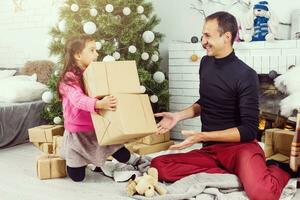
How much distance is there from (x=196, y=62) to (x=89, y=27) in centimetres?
94

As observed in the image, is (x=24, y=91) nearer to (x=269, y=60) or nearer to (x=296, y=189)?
(x=269, y=60)

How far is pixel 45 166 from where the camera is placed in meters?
2.41

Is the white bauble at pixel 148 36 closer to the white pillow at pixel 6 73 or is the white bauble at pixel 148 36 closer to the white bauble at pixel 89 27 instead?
the white bauble at pixel 89 27

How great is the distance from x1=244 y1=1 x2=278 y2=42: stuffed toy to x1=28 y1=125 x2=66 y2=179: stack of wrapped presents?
1592 millimetres

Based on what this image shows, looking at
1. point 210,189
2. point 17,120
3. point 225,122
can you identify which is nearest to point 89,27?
point 17,120

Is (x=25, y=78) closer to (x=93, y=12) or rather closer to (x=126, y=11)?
(x=93, y=12)

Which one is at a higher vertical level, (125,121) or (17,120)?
(125,121)

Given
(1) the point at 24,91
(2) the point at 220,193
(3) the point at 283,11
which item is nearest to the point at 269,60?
(3) the point at 283,11

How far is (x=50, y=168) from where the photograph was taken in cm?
242

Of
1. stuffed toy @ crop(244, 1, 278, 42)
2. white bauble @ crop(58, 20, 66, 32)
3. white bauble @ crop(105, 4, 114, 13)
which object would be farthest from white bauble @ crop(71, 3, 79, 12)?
stuffed toy @ crop(244, 1, 278, 42)

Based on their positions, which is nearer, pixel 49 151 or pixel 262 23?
pixel 49 151

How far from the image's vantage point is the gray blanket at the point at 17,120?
3252mm

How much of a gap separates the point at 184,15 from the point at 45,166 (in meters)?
1.89

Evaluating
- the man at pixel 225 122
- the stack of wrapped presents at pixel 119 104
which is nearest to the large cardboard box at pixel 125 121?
the stack of wrapped presents at pixel 119 104
